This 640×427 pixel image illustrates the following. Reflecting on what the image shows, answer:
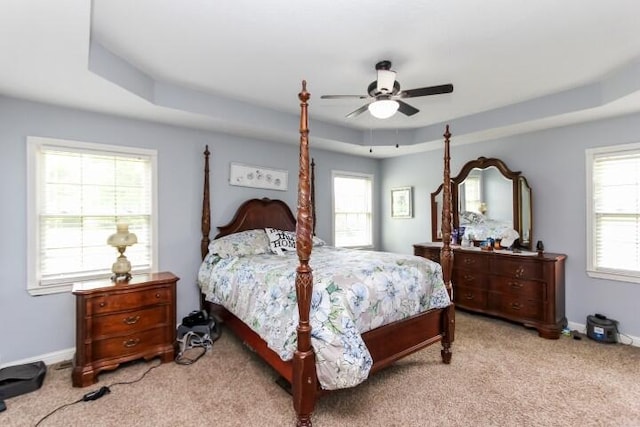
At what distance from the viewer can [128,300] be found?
2711 mm

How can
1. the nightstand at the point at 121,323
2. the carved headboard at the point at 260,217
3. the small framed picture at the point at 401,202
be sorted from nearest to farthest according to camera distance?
1. the nightstand at the point at 121,323
2. the carved headboard at the point at 260,217
3. the small framed picture at the point at 401,202

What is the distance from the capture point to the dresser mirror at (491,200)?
Result: 157 inches

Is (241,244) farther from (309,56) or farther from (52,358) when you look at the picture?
(309,56)

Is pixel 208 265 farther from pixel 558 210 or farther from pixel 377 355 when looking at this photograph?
pixel 558 210

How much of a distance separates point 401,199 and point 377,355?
354 centimetres

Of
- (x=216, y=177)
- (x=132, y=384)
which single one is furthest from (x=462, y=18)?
(x=132, y=384)

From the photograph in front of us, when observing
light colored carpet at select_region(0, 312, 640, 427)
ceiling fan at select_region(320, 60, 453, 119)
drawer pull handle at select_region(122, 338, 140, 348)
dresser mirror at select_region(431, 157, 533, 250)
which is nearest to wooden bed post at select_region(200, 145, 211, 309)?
drawer pull handle at select_region(122, 338, 140, 348)

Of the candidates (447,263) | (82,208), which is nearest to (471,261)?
(447,263)

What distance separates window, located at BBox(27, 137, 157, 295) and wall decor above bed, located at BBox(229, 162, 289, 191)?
3.01 feet

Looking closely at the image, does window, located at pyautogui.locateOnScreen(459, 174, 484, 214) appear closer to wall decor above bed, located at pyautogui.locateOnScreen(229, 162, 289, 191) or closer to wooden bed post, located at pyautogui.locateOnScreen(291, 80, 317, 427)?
wall decor above bed, located at pyautogui.locateOnScreen(229, 162, 289, 191)

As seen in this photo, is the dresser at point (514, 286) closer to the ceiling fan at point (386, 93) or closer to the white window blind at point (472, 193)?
the white window blind at point (472, 193)

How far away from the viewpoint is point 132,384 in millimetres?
2523

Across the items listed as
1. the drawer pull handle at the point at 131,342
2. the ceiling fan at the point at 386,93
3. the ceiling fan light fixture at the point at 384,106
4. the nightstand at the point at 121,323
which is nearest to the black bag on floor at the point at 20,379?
the nightstand at the point at 121,323

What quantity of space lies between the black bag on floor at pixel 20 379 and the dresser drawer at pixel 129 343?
1.39 feet
